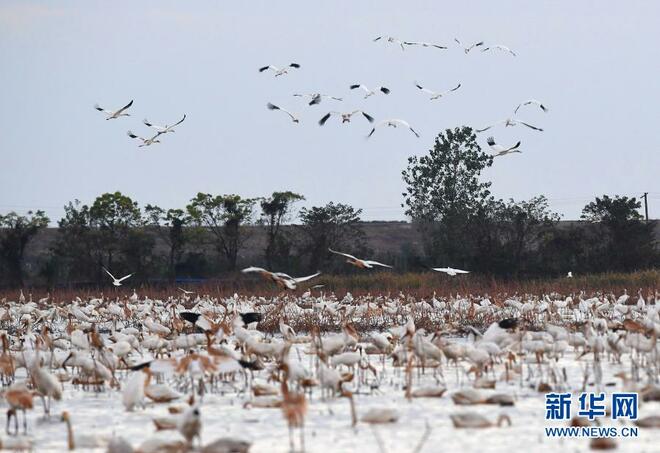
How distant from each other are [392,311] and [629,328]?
736 cm

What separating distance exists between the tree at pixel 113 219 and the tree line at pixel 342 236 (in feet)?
0.15

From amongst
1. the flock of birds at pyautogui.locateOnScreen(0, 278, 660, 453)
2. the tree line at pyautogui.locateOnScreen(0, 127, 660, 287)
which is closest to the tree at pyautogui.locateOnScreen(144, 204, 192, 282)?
the tree line at pyautogui.locateOnScreen(0, 127, 660, 287)

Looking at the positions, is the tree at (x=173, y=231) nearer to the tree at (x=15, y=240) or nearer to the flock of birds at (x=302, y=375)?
the tree at (x=15, y=240)

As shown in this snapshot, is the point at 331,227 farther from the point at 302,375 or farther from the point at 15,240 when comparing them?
the point at 302,375

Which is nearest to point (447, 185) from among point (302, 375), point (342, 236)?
point (342, 236)

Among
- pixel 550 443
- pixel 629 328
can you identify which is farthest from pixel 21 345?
pixel 550 443

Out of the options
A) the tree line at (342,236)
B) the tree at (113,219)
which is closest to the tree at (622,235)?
the tree line at (342,236)

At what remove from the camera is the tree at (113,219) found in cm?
4581

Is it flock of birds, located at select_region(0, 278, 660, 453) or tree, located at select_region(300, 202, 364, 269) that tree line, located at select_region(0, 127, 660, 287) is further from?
flock of birds, located at select_region(0, 278, 660, 453)

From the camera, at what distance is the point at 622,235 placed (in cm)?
3850

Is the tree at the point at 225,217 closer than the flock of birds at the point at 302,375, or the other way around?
the flock of birds at the point at 302,375

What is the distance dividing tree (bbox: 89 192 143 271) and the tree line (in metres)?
0.05

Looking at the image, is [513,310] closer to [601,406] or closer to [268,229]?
[601,406]

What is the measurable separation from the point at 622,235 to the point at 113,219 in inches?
834
